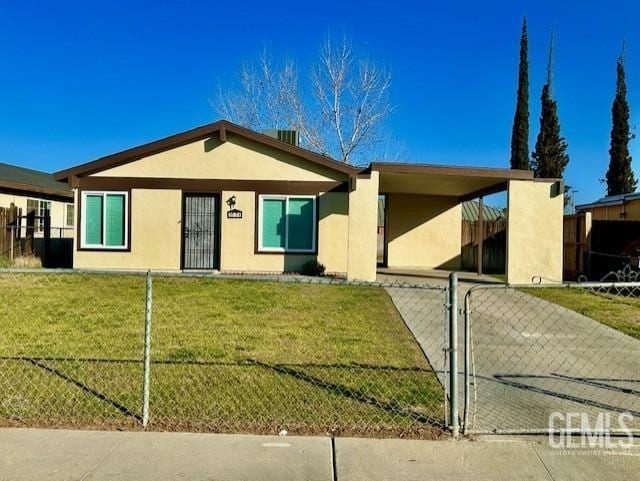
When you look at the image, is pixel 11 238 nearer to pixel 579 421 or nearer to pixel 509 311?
pixel 509 311

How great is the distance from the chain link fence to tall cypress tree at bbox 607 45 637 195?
25.6 metres

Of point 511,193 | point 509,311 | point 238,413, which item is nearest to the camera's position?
point 238,413

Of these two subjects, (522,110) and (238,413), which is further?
(522,110)

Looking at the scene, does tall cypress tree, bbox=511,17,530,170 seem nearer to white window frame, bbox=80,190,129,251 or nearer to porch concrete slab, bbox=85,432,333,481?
white window frame, bbox=80,190,129,251

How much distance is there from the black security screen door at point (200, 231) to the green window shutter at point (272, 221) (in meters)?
1.43

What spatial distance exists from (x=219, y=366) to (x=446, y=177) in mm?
9853

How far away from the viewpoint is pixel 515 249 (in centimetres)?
1341

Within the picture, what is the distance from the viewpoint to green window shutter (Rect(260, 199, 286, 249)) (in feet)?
→ 49.5

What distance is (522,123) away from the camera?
34.8 m

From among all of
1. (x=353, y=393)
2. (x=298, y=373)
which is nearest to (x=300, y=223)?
(x=298, y=373)

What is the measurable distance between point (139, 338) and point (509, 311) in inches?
275

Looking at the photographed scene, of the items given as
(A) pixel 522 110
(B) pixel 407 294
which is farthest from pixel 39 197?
(A) pixel 522 110

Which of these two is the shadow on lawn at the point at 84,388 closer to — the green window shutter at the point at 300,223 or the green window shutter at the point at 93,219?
the green window shutter at the point at 300,223

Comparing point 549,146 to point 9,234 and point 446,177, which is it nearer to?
point 446,177
